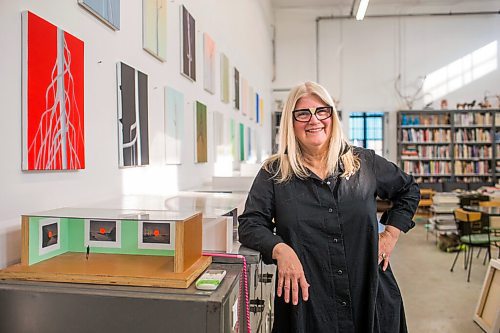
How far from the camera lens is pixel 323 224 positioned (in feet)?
5.30

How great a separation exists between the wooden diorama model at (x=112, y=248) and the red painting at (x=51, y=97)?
27cm

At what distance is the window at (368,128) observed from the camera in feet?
36.4

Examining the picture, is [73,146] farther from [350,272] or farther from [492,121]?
[492,121]

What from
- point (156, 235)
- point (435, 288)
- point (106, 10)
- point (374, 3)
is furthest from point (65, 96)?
point (374, 3)

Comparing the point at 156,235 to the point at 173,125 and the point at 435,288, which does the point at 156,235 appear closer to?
the point at 173,125

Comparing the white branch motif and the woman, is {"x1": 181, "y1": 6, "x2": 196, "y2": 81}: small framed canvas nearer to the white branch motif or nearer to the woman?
the white branch motif

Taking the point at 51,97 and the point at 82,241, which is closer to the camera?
the point at 82,241

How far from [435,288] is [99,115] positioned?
430 cm

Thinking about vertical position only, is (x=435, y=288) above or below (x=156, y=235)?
below

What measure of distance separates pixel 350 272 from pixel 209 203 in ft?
2.17

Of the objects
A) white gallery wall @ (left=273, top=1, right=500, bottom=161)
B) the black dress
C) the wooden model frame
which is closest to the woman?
the black dress

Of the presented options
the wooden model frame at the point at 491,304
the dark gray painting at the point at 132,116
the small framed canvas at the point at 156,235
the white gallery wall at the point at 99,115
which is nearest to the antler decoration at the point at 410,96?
the wooden model frame at the point at 491,304

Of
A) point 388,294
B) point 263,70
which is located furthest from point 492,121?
point 388,294

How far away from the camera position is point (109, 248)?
1.36 metres
